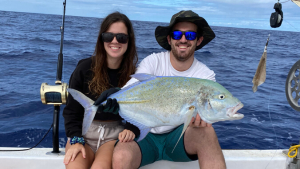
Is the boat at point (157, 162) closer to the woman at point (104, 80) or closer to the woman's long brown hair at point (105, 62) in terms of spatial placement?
the woman at point (104, 80)

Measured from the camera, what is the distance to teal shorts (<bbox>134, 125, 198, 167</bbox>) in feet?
8.10

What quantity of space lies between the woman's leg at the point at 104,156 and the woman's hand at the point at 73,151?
149mm

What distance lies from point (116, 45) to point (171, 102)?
3.27ft

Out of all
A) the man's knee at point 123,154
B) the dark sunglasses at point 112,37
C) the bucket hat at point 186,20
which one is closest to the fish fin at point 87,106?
the man's knee at point 123,154

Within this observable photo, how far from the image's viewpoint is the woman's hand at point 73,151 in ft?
7.46

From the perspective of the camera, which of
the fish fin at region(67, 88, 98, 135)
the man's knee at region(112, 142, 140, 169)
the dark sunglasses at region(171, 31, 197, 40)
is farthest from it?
the dark sunglasses at region(171, 31, 197, 40)

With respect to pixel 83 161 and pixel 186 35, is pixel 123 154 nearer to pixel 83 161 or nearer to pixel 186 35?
pixel 83 161

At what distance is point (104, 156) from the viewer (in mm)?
2367

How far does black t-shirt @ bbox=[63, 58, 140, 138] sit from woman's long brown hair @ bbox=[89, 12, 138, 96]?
6 cm

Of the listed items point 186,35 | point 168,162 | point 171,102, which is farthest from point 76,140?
point 186,35

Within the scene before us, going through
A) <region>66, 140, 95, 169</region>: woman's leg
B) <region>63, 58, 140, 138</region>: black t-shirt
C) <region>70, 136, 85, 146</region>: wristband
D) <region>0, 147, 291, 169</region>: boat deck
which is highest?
<region>63, 58, 140, 138</region>: black t-shirt

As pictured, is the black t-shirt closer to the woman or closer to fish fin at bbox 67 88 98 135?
the woman

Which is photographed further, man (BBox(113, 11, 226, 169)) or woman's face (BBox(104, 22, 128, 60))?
woman's face (BBox(104, 22, 128, 60))

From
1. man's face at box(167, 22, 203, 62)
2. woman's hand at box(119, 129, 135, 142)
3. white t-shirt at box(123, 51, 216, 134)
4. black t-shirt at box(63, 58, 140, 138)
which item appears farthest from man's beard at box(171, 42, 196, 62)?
woman's hand at box(119, 129, 135, 142)
